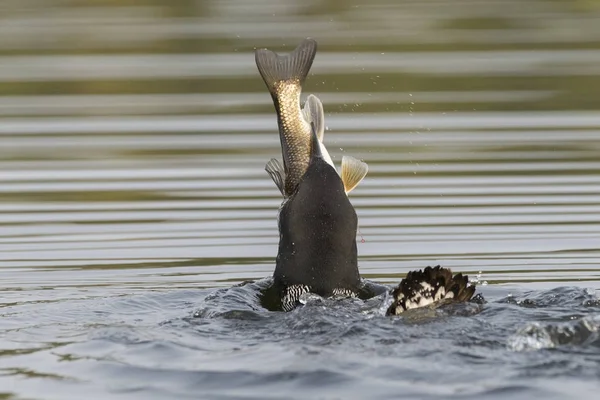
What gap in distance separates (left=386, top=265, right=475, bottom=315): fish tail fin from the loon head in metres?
0.73

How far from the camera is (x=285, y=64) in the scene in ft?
28.6

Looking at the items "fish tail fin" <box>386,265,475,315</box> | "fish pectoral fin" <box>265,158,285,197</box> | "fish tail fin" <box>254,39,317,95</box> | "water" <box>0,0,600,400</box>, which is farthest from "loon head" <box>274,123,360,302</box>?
"fish tail fin" <box>254,39,317,95</box>

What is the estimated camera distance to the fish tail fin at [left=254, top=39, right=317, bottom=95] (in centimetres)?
873

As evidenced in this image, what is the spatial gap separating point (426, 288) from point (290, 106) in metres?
1.88

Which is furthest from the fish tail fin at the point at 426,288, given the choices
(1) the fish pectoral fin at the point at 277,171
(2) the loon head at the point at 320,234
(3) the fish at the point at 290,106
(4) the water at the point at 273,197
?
(1) the fish pectoral fin at the point at 277,171

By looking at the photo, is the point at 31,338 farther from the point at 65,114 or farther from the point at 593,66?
the point at 593,66

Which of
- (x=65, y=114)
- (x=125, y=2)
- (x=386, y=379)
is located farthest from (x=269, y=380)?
(x=125, y=2)

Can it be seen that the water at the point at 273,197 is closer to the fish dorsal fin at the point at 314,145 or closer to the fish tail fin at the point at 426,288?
the fish tail fin at the point at 426,288

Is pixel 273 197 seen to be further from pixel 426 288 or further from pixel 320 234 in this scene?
pixel 426 288

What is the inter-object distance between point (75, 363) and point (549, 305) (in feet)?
9.05

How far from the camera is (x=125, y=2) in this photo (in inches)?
803

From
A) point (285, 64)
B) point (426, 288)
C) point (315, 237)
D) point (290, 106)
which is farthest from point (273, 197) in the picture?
point (426, 288)

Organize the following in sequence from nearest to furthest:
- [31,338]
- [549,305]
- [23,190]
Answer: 1. [31,338]
2. [549,305]
3. [23,190]

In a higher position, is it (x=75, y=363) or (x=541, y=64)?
(x=541, y=64)
